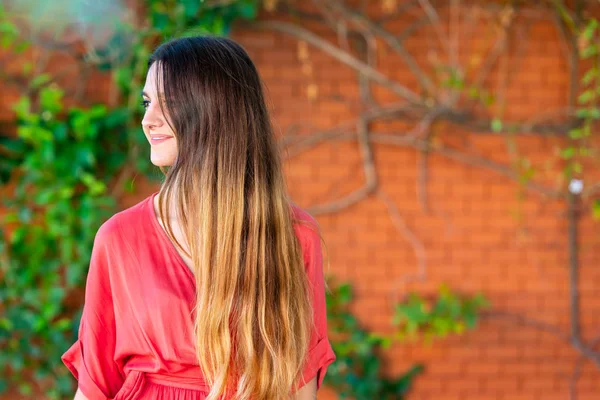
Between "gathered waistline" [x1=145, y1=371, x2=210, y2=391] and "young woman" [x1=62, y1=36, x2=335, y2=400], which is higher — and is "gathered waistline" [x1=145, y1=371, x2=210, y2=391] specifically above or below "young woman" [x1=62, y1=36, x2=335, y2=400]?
below

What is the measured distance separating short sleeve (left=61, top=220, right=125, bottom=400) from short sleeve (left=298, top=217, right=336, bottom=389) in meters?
0.44

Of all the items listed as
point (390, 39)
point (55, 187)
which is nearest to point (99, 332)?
point (55, 187)

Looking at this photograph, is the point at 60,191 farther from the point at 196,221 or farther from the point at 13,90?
the point at 196,221

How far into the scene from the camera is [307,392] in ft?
6.15

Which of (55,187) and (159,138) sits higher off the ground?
(159,138)

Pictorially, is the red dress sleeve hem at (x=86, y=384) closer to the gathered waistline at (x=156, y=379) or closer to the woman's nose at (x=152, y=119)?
the gathered waistline at (x=156, y=379)

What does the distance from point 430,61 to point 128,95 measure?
1.55 meters

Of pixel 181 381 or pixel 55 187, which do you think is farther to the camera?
pixel 55 187

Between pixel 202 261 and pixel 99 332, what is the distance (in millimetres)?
312

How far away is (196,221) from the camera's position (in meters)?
1.67

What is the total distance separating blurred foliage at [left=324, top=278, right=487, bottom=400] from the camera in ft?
12.8

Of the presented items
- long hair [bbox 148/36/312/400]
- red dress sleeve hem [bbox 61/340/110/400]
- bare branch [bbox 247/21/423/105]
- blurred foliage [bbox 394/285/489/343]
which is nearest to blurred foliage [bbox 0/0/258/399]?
bare branch [bbox 247/21/423/105]

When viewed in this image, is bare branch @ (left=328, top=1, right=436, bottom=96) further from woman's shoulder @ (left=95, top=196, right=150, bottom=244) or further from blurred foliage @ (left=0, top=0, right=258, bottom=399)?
woman's shoulder @ (left=95, top=196, right=150, bottom=244)

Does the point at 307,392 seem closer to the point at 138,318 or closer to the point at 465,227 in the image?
the point at 138,318
